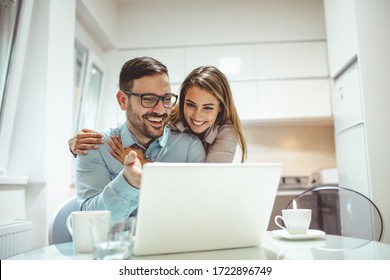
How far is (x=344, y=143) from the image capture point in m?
2.28

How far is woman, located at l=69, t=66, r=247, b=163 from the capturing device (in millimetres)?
1192

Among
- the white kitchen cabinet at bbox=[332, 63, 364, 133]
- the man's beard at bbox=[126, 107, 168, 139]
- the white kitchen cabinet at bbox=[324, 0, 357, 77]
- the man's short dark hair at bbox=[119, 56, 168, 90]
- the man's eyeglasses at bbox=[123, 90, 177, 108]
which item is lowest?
the man's beard at bbox=[126, 107, 168, 139]

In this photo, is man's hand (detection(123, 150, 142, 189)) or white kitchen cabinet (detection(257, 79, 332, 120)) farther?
white kitchen cabinet (detection(257, 79, 332, 120))

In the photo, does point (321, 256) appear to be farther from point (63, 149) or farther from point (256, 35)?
point (256, 35)

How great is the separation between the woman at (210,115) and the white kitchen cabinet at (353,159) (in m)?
1.04

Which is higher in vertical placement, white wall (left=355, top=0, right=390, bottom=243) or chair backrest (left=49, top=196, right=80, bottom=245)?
white wall (left=355, top=0, right=390, bottom=243)

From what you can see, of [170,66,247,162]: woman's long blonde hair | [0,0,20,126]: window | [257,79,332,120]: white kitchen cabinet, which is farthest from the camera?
[257,79,332,120]: white kitchen cabinet

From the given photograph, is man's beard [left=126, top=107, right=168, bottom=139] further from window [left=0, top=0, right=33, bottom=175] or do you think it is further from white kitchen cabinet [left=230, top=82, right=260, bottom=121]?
white kitchen cabinet [left=230, top=82, right=260, bottom=121]

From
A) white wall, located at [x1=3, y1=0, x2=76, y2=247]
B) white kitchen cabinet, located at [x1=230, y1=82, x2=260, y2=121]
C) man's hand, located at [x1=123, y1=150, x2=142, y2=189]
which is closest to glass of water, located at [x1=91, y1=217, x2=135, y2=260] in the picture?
man's hand, located at [x1=123, y1=150, x2=142, y2=189]

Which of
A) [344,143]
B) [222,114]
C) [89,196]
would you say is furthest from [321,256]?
[344,143]

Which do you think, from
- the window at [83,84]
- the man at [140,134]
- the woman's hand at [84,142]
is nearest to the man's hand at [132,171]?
the man at [140,134]

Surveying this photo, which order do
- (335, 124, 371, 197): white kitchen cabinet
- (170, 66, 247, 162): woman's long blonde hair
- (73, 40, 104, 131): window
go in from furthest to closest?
(73, 40, 104, 131): window, (335, 124, 371, 197): white kitchen cabinet, (170, 66, 247, 162): woman's long blonde hair

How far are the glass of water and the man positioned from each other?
348 millimetres

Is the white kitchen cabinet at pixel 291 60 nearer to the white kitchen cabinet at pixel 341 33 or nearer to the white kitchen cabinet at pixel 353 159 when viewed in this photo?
the white kitchen cabinet at pixel 341 33
